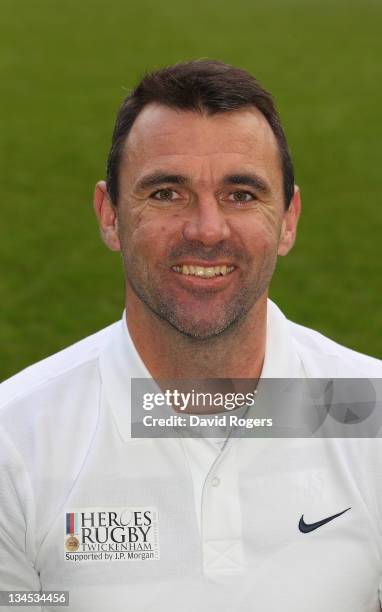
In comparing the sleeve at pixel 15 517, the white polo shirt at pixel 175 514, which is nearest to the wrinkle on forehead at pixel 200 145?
the white polo shirt at pixel 175 514

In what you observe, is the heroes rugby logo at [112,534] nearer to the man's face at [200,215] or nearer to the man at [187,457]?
the man at [187,457]

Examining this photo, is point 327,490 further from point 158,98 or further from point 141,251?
point 158,98

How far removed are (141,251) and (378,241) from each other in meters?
7.48

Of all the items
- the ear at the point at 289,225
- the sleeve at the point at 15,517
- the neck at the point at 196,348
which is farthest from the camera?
the ear at the point at 289,225

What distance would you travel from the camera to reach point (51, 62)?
54.2 feet

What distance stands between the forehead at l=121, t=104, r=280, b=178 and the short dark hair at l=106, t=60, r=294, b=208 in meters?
0.03

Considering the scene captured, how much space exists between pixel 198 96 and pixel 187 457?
941 mm

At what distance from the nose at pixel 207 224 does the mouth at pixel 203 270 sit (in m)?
0.08

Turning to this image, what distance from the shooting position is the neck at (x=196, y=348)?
8.86 feet

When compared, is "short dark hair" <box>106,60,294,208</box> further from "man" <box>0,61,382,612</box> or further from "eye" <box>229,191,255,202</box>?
"eye" <box>229,191,255,202</box>

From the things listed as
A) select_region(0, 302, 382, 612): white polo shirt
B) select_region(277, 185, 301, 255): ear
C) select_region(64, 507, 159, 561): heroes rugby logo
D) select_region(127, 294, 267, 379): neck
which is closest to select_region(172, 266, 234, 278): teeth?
select_region(127, 294, 267, 379): neck

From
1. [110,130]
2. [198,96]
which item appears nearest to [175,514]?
[198,96]

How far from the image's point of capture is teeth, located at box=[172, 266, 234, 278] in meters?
2.58

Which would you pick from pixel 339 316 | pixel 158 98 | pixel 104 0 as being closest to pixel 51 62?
pixel 104 0
